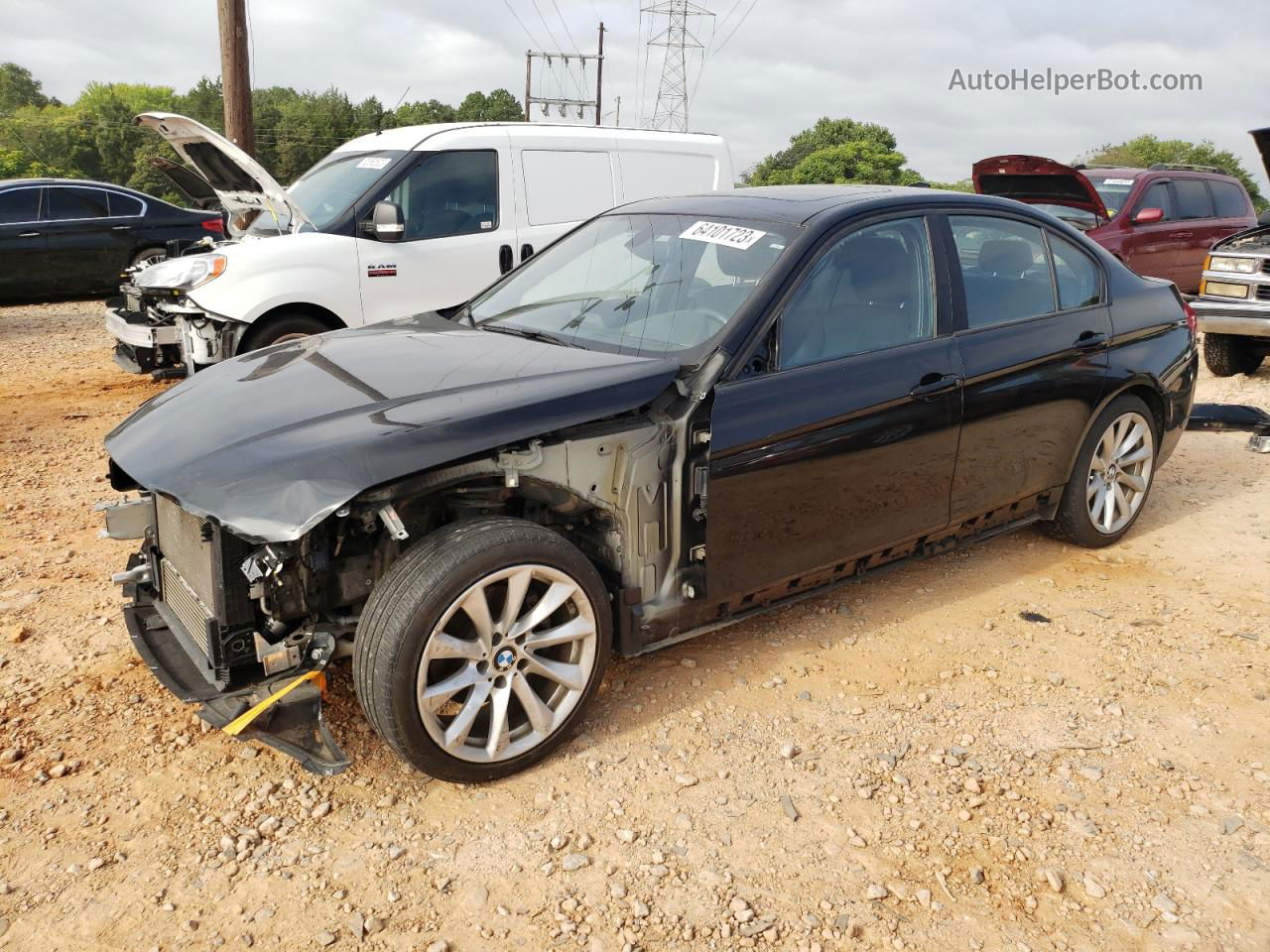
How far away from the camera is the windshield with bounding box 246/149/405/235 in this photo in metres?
7.04

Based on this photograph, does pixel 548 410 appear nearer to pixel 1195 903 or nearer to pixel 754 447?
pixel 754 447

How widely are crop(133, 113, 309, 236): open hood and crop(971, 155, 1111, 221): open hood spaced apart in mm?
6378

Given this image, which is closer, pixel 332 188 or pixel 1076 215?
pixel 332 188

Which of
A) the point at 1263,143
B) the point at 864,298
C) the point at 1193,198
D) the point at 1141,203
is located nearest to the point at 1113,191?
the point at 1141,203

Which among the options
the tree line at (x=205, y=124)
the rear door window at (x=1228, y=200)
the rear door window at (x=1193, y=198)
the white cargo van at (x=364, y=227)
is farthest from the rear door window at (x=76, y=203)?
the tree line at (x=205, y=124)

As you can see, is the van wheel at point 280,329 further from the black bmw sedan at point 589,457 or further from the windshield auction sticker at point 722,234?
the windshield auction sticker at point 722,234

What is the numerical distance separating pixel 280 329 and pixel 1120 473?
5190mm

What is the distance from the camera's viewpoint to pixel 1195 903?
256 cm

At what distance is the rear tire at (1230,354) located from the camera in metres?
8.98

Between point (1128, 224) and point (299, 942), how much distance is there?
1117 cm

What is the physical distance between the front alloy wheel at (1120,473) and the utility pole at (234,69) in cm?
1050

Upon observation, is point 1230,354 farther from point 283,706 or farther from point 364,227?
point 283,706

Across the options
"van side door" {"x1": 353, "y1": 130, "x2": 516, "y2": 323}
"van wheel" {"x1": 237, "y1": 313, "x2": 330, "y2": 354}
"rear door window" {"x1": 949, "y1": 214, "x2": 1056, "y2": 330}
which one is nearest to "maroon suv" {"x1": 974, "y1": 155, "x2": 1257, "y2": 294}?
"van side door" {"x1": 353, "y1": 130, "x2": 516, "y2": 323}

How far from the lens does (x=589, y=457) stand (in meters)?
3.06
